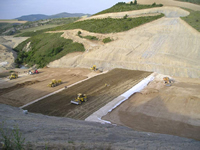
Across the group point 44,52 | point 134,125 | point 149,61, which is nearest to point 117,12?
point 44,52

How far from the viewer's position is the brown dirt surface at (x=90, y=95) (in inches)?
596

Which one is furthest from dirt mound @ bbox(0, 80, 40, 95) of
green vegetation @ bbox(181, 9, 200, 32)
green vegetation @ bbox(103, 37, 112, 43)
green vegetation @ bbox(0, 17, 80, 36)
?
green vegetation @ bbox(0, 17, 80, 36)

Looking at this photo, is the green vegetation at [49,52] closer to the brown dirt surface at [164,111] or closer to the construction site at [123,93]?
the construction site at [123,93]

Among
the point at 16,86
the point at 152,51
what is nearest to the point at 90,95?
the point at 16,86

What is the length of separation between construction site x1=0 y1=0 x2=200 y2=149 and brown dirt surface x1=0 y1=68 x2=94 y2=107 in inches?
3.8

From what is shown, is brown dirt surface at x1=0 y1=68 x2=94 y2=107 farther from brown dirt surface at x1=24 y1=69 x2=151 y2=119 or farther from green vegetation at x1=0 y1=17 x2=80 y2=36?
green vegetation at x1=0 y1=17 x2=80 y2=36

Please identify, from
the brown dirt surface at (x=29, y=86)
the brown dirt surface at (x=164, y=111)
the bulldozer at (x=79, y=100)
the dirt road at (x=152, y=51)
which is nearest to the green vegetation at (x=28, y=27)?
the dirt road at (x=152, y=51)

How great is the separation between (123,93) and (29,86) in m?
11.5

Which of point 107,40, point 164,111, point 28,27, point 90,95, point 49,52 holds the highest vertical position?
point 28,27

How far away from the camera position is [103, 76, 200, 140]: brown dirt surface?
12391mm

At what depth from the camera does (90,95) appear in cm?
1827

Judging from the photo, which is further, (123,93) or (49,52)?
(49,52)

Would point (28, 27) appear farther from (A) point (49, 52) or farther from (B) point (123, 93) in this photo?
(B) point (123, 93)

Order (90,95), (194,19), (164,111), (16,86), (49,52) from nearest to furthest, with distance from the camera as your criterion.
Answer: (164,111) → (90,95) → (16,86) → (49,52) → (194,19)
